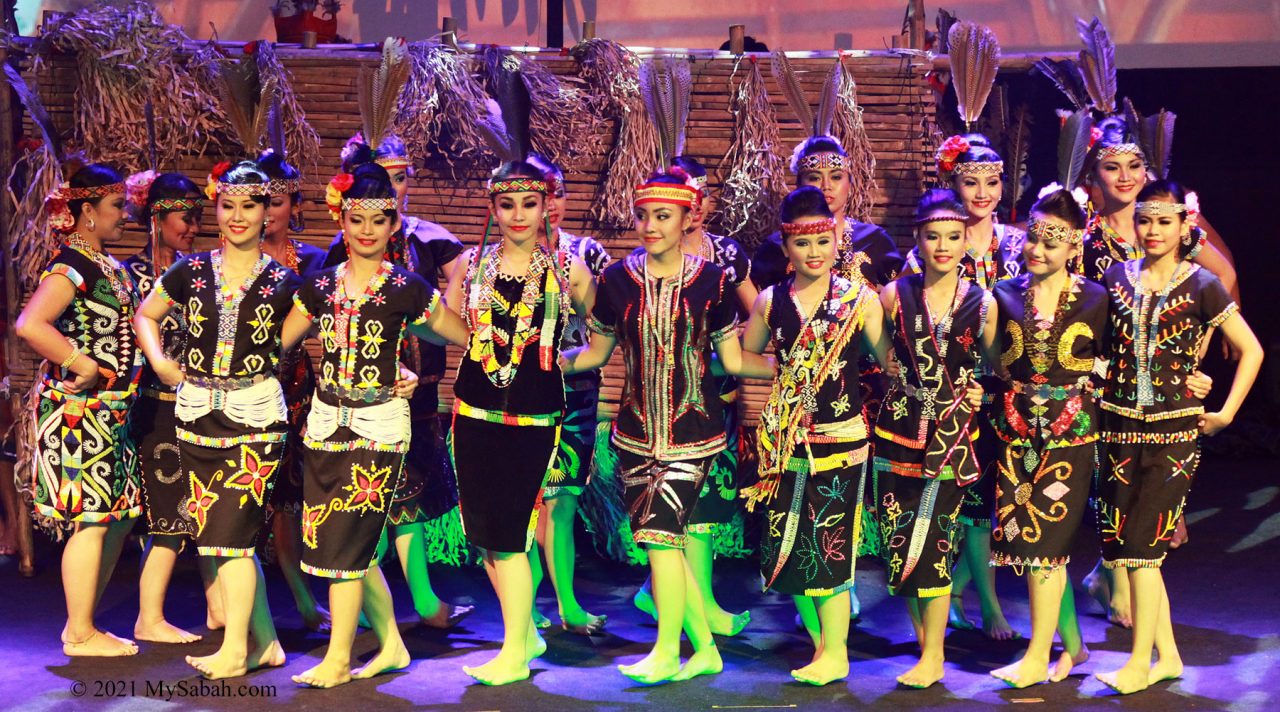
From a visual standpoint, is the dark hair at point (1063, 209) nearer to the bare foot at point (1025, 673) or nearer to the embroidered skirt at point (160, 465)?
the bare foot at point (1025, 673)

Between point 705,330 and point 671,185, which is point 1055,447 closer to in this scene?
point 705,330

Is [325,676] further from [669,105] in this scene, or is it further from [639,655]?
[669,105]

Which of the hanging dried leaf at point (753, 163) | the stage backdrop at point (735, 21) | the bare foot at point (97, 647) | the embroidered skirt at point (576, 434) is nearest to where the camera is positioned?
the bare foot at point (97, 647)

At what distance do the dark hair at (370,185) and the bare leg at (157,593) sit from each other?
1392 millimetres

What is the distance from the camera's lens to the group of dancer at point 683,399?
4.24 metres

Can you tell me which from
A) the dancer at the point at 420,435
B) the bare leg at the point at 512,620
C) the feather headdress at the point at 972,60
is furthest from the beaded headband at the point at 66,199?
the feather headdress at the point at 972,60

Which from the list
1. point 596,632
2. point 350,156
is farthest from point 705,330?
point 350,156

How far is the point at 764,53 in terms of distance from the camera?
5754 millimetres

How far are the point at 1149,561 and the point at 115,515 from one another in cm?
325

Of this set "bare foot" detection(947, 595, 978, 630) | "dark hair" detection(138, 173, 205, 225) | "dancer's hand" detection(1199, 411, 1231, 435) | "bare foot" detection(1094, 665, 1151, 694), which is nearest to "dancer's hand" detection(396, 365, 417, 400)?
"dark hair" detection(138, 173, 205, 225)

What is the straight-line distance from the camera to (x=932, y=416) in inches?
168

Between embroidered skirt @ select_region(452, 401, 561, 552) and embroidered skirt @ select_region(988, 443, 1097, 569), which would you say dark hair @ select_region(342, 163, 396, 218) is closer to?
embroidered skirt @ select_region(452, 401, 561, 552)

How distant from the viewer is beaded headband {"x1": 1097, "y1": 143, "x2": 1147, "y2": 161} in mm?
4973

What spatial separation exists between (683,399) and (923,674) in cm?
110
